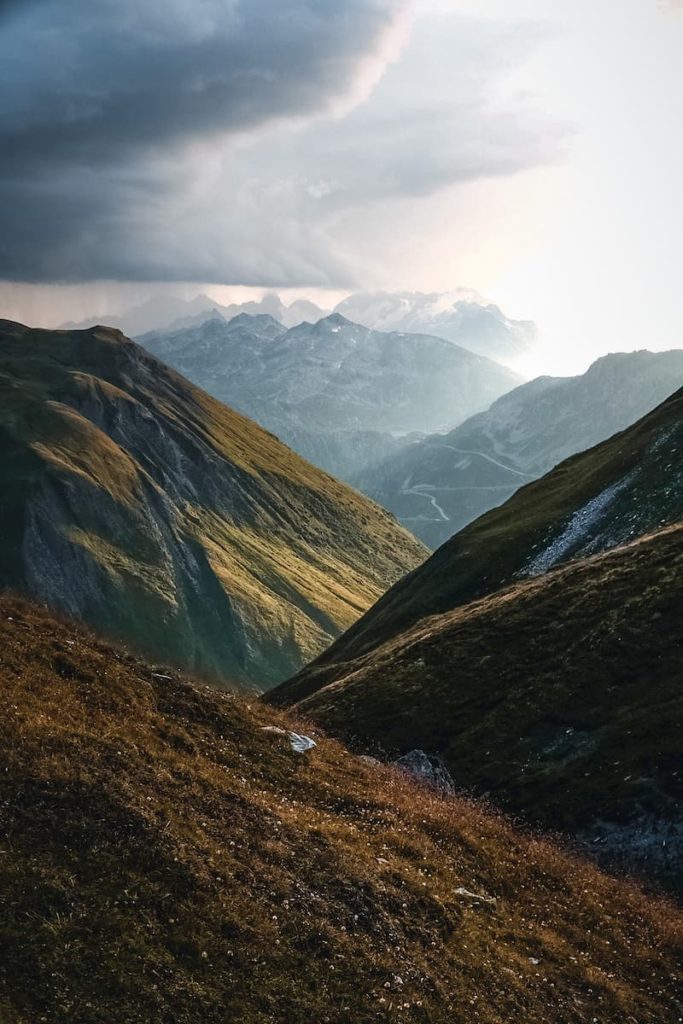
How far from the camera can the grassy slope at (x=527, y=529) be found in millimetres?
72500

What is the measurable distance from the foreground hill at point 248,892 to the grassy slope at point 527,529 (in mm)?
44645

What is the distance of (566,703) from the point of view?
4122 cm

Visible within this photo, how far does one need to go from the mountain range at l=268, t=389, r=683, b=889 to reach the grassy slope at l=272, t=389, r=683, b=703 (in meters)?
0.36

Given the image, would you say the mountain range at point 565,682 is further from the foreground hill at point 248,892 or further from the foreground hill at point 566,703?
the foreground hill at point 248,892

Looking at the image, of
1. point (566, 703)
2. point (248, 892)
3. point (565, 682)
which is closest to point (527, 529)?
point (565, 682)

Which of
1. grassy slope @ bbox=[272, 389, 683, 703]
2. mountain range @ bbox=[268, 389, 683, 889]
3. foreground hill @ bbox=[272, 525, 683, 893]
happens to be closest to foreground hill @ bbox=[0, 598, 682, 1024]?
foreground hill @ bbox=[272, 525, 683, 893]

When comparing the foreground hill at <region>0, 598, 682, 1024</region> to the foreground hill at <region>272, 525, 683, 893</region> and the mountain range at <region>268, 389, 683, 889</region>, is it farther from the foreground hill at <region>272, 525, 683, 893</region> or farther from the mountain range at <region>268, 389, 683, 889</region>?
the mountain range at <region>268, 389, 683, 889</region>

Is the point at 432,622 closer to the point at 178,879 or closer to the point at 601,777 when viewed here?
the point at 601,777

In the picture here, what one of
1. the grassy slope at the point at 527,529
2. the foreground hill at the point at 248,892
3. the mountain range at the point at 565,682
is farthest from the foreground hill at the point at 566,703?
the grassy slope at the point at 527,529

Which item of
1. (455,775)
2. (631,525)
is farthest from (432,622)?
(455,775)

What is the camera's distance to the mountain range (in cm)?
3341

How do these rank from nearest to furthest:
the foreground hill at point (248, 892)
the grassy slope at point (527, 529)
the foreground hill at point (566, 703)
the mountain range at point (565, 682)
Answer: the foreground hill at point (248, 892) → the foreground hill at point (566, 703) → the mountain range at point (565, 682) → the grassy slope at point (527, 529)

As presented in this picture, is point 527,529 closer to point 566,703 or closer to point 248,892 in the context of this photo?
point 566,703

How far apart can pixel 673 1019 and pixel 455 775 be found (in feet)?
63.2
